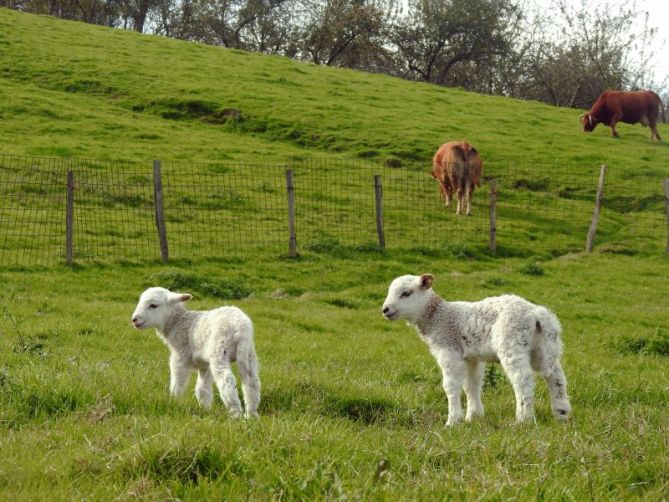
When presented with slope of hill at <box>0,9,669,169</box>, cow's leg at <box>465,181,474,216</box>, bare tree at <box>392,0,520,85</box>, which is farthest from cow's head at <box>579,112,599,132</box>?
bare tree at <box>392,0,520,85</box>

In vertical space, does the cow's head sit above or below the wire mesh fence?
above

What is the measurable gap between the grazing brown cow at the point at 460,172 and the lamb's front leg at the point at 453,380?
18.2m

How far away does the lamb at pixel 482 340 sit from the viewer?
723 centimetres

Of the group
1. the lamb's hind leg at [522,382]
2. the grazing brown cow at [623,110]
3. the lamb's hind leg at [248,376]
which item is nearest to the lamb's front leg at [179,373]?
the lamb's hind leg at [248,376]

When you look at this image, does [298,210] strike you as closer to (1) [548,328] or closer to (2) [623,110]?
(1) [548,328]

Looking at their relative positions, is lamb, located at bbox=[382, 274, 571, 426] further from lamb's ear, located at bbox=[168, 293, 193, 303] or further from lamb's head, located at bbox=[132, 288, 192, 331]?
lamb's head, located at bbox=[132, 288, 192, 331]

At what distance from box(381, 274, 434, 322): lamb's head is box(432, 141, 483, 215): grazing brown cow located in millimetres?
17563

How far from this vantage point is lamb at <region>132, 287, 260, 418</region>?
699 centimetres

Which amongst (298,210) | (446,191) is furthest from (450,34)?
(298,210)

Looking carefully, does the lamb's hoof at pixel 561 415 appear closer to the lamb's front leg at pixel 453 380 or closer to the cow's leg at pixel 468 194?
the lamb's front leg at pixel 453 380

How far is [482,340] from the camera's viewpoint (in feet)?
25.2

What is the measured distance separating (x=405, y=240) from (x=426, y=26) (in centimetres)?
4221

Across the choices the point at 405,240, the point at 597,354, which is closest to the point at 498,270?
the point at 405,240

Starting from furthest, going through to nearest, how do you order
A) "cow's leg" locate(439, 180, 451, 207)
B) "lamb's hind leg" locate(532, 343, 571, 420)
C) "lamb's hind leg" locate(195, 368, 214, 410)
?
"cow's leg" locate(439, 180, 451, 207)
"lamb's hind leg" locate(195, 368, 214, 410)
"lamb's hind leg" locate(532, 343, 571, 420)
